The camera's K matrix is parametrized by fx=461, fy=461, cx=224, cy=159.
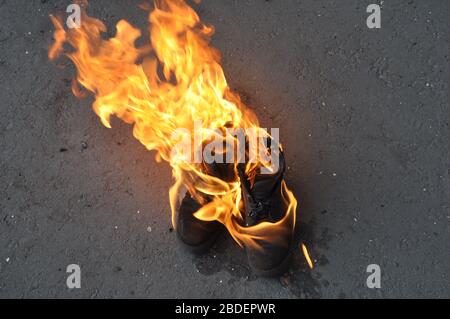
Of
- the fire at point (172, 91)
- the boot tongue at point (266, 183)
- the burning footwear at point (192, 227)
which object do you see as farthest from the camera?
the burning footwear at point (192, 227)

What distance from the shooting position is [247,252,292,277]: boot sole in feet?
9.09

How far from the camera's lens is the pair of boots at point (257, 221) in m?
2.44

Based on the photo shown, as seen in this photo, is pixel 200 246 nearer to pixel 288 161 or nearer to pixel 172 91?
pixel 288 161

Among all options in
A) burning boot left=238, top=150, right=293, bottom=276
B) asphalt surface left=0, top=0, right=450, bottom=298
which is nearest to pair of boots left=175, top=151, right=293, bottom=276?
burning boot left=238, top=150, right=293, bottom=276

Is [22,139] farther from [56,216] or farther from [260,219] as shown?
[260,219]

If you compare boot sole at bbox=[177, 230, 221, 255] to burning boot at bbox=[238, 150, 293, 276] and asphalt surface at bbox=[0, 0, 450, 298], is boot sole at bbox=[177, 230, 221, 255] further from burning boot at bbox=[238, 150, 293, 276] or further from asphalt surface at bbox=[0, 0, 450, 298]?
burning boot at bbox=[238, 150, 293, 276]

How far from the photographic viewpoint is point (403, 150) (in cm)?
318

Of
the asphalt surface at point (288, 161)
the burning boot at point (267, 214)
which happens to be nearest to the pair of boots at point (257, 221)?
A: the burning boot at point (267, 214)

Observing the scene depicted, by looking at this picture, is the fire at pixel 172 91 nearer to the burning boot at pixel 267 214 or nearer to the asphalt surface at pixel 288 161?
the burning boot at pixel 267 214

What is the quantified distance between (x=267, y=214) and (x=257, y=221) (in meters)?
0.07

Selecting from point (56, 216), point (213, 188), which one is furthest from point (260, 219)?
point (56, 216)

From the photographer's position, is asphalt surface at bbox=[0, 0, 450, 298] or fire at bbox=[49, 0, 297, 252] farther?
asphalt surface at bbox=[0, 0, 450, 298]

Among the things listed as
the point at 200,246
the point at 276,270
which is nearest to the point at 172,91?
the point at 200,246

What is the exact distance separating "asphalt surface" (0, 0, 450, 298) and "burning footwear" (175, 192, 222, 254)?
136 millimetres
